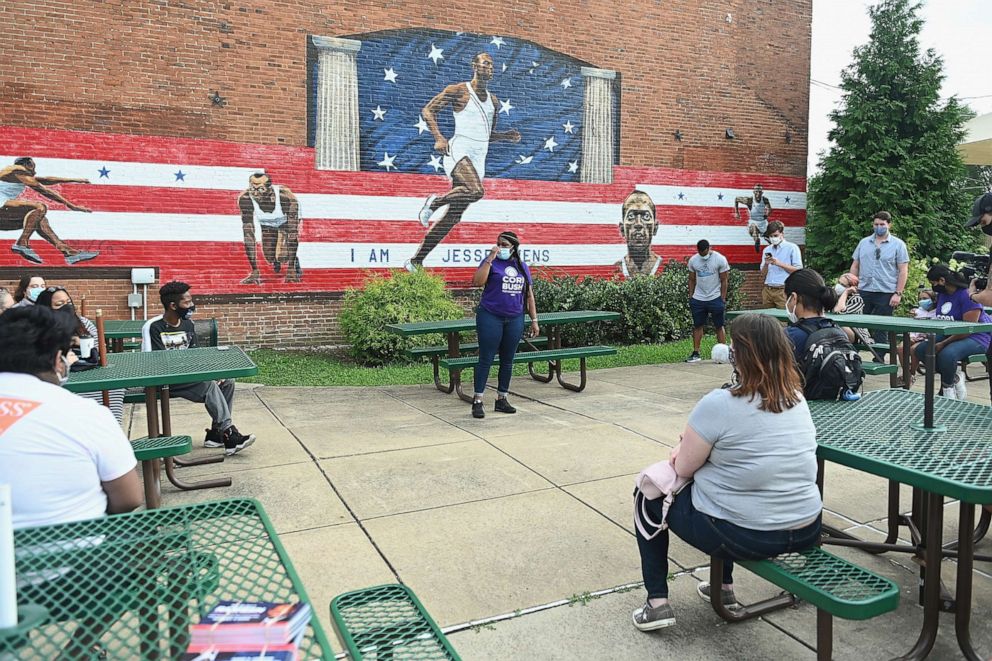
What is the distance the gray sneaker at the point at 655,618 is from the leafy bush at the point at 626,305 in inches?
331

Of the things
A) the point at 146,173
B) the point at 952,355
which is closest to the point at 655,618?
the point at 952,355

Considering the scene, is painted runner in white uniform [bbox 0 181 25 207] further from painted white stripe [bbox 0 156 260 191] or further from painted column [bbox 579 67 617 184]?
painted column [bbox 579 67 617 184]

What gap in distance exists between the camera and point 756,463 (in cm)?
264

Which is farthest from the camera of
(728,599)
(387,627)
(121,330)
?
(121,330)

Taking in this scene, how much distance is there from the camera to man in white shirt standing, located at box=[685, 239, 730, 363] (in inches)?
396

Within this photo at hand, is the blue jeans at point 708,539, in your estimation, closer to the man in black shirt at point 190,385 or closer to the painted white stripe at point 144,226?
the man in black shirt at point 190,385

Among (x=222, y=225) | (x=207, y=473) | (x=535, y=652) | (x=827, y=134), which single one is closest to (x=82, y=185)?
(x=222, y=225)

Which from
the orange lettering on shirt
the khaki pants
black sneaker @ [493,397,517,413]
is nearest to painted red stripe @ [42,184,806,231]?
black sneaker @ [493,397,517,413]

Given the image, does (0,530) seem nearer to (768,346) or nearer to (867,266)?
(768,346)

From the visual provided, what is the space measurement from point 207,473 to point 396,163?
25.7 ft

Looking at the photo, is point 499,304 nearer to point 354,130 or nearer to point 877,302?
point 877,302

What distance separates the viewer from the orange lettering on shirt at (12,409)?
208 centimetres

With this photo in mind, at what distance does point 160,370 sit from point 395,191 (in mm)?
8225

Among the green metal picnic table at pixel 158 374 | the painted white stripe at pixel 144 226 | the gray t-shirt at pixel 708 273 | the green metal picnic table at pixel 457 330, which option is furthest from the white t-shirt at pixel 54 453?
the painted white stripe at pixel 144 226
